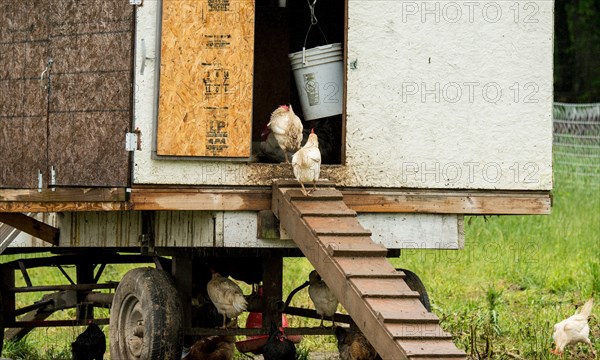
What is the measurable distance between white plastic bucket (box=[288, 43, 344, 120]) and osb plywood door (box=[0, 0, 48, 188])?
2.07m

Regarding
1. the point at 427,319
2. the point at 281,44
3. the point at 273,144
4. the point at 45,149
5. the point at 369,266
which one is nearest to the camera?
the point at 427,319

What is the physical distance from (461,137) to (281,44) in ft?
9.78

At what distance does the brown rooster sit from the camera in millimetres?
9516

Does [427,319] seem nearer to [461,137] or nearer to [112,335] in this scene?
[461,137]

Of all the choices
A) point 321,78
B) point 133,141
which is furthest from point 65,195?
point 321,78

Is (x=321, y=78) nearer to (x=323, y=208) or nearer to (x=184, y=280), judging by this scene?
(x=323, y=208)

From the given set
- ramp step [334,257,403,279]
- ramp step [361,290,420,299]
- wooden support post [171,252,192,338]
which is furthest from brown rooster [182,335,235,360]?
ramp step [361,290,420,299]

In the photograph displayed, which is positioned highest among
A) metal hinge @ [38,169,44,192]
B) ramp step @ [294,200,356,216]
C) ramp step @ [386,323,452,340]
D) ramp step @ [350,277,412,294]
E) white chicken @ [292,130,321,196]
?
white chicken @ [292,130,321,196]

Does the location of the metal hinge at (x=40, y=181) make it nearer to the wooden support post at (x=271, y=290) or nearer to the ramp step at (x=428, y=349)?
the wooden support post at (x=271, y=290)

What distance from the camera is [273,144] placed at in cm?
945

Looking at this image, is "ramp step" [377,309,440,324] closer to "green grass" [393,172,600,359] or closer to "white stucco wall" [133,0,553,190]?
"white stucco wall" [133,0,553,190]

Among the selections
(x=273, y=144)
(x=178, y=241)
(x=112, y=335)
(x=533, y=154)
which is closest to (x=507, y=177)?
(x=533, y=154)

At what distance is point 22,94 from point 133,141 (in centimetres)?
113

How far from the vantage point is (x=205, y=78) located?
26.7ft
